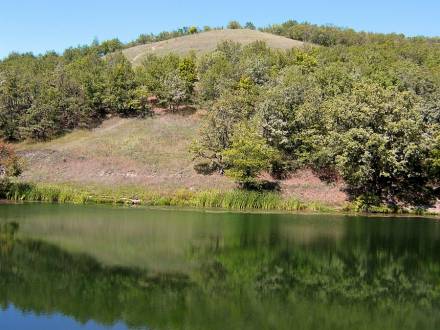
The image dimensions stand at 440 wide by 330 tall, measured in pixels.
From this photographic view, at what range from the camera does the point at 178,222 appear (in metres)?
42.5

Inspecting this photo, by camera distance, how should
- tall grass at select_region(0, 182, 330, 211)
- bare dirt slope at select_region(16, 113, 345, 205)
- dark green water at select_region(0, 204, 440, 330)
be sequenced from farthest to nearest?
bare dirt slope at select_region(16, 113, 345, 205)
tall grass at select_region(0, 182, 330, 211)
dark green water at select_region(0, 204, 440, 330)

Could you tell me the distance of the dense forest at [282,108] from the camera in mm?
55812

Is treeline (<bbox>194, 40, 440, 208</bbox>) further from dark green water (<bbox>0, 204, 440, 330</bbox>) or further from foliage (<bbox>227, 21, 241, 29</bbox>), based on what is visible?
foliage (<bbox>227, 21, 241, 29</bbox>)

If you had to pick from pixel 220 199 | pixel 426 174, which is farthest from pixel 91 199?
pixel 426 174

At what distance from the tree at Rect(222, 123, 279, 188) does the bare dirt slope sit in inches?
144

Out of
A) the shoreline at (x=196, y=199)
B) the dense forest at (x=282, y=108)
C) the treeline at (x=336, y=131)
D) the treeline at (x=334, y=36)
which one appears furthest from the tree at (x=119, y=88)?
the treeline at (x=334, y=36)

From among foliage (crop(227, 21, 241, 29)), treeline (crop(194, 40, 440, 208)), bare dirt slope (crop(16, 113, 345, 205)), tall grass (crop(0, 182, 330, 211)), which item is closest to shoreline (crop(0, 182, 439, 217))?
tall grass (crop(0, 182, 330, 211))

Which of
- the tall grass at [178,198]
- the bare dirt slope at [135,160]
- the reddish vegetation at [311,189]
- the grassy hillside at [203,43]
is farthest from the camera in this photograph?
the grassy hillside at [203,43]

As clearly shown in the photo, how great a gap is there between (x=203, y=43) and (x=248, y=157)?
94.5 meters

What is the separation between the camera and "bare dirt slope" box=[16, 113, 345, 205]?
205 ft

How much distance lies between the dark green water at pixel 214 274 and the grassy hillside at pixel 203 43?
101023 millimetres

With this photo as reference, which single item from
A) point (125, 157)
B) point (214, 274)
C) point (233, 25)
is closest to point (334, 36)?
point (233, 25)

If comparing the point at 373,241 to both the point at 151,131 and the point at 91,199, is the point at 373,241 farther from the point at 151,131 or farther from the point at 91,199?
the point at 151,131

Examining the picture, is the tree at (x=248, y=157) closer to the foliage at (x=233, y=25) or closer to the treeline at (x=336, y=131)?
the treeline at (x=336, y=131)
